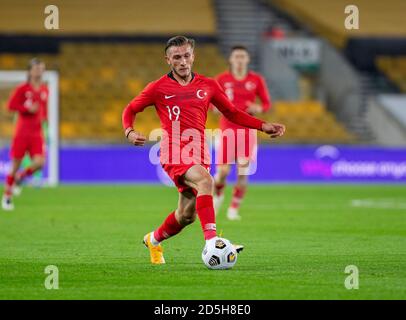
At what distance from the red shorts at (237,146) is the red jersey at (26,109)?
156 inches

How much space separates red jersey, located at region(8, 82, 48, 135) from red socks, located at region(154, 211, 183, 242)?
28.5 ft

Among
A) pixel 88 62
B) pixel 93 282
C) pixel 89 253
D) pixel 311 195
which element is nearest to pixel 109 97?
pixel 88 62

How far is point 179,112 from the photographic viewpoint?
941cm

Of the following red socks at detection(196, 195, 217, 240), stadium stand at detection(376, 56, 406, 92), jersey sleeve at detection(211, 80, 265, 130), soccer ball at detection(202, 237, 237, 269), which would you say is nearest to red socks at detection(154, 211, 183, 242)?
red socks at detection(196, 195, 217, 240)

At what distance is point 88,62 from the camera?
3061 centimetres

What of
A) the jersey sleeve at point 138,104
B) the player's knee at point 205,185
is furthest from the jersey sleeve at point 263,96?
the player's knee at point 205,185

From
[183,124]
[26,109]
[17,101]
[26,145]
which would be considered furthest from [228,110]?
[26,145]

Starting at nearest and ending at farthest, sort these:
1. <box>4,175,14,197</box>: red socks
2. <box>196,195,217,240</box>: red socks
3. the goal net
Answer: <box>196,195,217,240</box>: red socks
<box>4,175,14,197</box>: red socks
the goal net

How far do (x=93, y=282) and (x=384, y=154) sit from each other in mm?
19331

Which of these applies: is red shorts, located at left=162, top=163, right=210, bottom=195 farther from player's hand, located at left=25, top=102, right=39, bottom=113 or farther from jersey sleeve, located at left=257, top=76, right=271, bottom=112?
player's hand, located at left=25, top=102, right=39, bottom=113

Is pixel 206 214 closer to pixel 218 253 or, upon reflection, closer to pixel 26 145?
pixel 218 253

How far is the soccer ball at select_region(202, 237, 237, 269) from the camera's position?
28.9 ft

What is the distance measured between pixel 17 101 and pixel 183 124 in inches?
350

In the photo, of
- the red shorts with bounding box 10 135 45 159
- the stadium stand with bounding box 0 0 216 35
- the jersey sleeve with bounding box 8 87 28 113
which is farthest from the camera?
the stadium stand with bounding box 0 0 216 35
